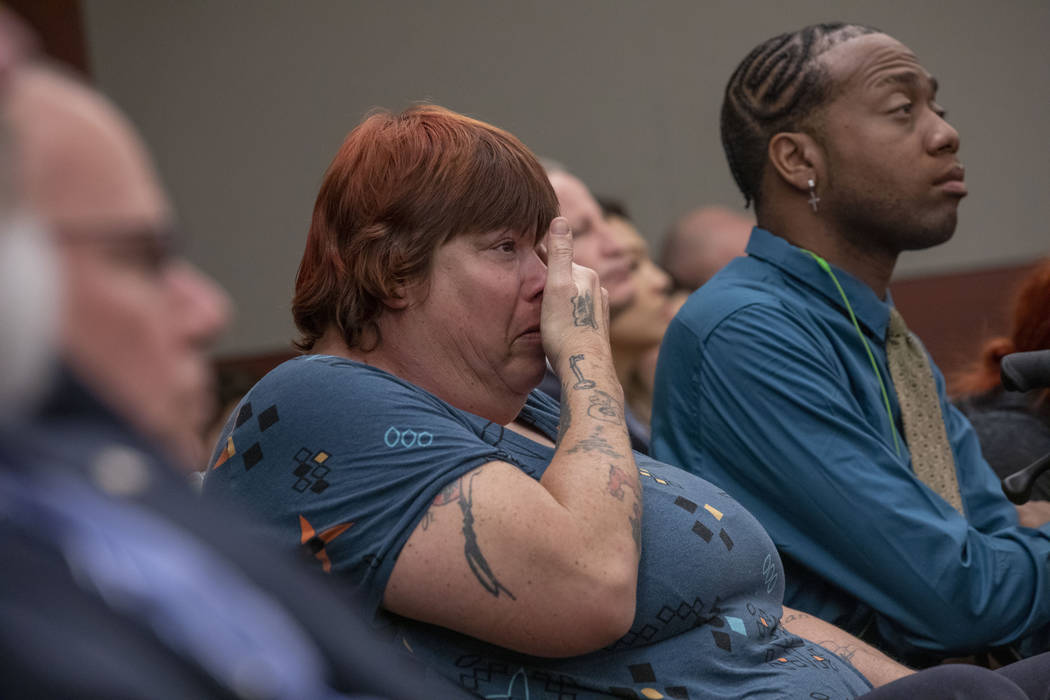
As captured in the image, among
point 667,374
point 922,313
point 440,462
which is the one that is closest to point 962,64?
point 922,313

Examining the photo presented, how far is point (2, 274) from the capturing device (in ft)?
1.94

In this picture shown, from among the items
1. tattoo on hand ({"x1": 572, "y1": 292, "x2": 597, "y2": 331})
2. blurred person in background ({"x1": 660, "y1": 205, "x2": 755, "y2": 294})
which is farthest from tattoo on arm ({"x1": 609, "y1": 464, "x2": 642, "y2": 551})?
blurred person in background ({"x1": 660, "y1": 205, "x2": 755, "y2": 294})

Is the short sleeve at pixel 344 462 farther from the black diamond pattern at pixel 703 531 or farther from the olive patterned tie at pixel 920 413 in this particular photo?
the olive patterned tie at pixel 920 413

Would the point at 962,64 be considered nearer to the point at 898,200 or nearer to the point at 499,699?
the point at 898,200

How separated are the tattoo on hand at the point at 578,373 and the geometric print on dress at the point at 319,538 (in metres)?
0.35

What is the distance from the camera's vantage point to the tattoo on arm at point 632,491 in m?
1.27

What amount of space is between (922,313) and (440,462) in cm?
363

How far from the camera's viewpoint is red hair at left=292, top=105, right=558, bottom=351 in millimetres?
1411

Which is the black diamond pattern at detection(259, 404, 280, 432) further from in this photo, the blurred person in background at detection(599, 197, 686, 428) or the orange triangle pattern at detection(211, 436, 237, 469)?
the blurred person in background at detection(599, 197, 686, 428)

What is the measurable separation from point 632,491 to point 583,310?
0.30 m

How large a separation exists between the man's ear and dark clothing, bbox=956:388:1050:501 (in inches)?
24.0

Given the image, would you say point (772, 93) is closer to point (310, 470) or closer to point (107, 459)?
point (310, 470)

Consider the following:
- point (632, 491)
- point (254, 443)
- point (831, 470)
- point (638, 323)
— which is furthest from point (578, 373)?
point (638, 323)

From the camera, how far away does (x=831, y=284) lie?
201 centimetres
